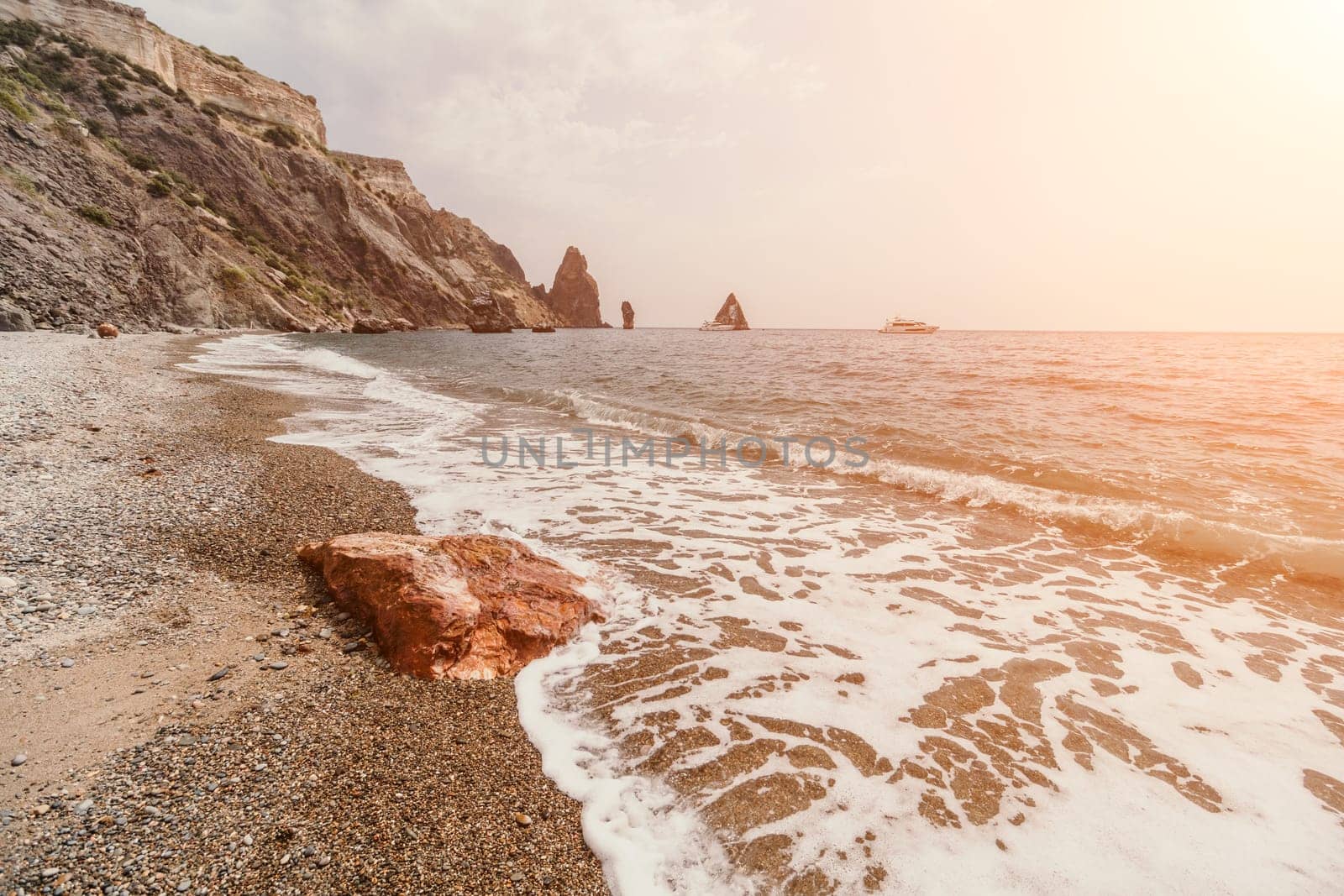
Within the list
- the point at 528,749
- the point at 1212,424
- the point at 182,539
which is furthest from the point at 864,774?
the point at 1212,424

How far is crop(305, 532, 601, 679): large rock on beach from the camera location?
460 cm

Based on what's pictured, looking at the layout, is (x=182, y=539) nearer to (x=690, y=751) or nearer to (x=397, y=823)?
(x=397, y=823)

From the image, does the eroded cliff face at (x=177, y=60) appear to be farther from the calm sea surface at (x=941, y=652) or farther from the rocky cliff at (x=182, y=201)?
the calm sea surface at (x=941, y=652)

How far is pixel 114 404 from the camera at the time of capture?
12.1 m

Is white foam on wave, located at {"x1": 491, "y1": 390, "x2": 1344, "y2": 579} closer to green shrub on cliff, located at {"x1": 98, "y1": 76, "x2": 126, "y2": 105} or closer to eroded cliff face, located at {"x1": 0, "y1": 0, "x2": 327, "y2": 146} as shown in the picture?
green shrub on cliff, located at {"x1": 98, "y1": 76, "x2": 126, "y2": 105}

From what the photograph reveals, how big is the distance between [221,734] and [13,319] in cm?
3794

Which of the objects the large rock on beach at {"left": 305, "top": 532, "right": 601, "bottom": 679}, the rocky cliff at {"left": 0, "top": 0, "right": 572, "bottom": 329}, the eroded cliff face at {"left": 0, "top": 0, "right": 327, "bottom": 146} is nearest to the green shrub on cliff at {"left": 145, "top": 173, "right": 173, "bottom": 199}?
the rocky cliff at {"left": 0, "top": 0, "right": 572, "bottom": 329}

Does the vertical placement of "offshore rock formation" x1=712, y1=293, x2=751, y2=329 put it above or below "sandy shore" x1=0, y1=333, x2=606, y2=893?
above

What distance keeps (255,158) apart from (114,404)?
92.3 meters

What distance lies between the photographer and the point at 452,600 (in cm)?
491

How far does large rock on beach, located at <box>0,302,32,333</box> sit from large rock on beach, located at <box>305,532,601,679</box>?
34.8 metres

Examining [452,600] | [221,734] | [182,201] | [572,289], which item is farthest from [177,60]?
[221,734]

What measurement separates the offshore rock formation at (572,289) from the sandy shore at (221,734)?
190279mm

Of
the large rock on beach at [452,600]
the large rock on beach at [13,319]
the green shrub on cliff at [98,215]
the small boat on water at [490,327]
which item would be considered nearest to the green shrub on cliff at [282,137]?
the small boat on water at [490,327]
